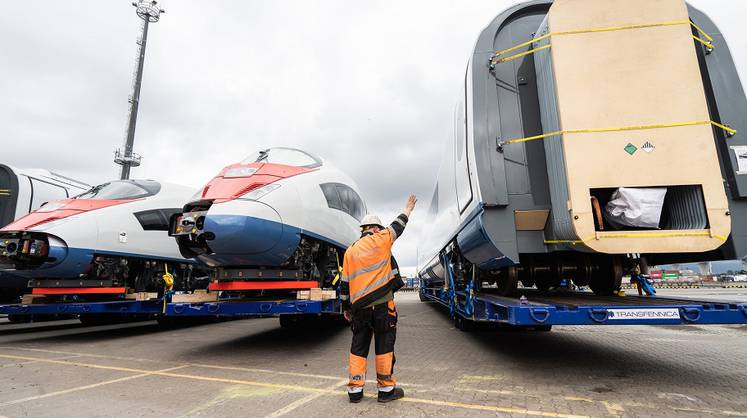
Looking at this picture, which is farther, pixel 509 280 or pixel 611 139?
pixel 509 280

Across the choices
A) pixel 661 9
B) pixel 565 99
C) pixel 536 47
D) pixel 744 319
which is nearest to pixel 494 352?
pixel 744 319

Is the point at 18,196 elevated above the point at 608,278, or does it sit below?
above

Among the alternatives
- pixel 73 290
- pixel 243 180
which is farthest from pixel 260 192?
pixel 73 290

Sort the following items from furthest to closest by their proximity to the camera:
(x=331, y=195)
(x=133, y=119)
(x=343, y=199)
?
(x=133, y=119)
(x=343, y=199)
(x=331, y=195)

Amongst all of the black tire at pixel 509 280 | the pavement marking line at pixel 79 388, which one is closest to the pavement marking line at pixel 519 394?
the black tire at pixel 509 280

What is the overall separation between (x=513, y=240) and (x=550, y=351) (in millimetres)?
2683

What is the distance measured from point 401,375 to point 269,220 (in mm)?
2470

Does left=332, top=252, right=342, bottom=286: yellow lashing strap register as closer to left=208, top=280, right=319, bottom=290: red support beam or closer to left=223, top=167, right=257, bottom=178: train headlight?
left=208, top=280, right=319, bottom=290: red support beam

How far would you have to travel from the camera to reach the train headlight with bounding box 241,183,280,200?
4.98 m

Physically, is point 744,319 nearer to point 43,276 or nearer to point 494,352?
point 494,352

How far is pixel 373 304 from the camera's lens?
3482mm

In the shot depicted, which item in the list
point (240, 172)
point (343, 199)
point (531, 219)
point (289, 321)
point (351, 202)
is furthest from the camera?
point (289, 321)

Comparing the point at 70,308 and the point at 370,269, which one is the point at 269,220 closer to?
the point at 370,269

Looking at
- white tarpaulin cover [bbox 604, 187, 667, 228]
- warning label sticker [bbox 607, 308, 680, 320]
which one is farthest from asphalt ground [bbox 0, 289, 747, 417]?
white tarpaulin cover [bbox 604, 187, 667, 228]
